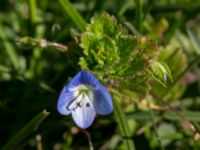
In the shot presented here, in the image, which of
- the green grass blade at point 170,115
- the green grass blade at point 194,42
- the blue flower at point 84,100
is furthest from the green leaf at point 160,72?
the green grass blade at point 194,42

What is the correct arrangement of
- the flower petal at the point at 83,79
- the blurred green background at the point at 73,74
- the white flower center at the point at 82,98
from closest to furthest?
1. the flower petal at the point at 83,79
2. the white flower center at the point at 82,98
3. the blurred green background at the point at 73,74

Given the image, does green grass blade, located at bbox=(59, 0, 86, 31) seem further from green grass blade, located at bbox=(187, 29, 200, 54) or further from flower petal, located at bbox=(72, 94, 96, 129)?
green grass blade, located at bbox=(187, 29, 200, 54)

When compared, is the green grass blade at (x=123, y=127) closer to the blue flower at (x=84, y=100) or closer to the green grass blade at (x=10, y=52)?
the blue flower at (x=84, y=100)

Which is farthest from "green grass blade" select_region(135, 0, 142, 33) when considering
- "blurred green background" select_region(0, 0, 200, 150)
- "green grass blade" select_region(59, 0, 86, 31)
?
"green grass blade" select_region(59, 0, 86, 31)

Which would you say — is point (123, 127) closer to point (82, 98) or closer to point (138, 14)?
point (82, 98)

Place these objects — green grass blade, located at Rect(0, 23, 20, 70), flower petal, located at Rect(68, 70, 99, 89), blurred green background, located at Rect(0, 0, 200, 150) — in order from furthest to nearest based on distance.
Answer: green grass blade, located at Rect(0, 23, 20, 70)
blurred green background, located at Rect(0, 0, 200, 150)
flower petal, located at Rect(68, 70, 99, 89)

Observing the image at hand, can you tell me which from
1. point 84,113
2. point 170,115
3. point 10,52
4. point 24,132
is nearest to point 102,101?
point 84,113
